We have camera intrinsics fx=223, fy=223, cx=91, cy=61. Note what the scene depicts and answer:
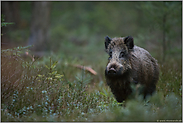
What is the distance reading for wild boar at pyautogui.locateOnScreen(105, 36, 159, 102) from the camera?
4.58 meters

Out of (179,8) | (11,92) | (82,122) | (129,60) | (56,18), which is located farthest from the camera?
(56,18)

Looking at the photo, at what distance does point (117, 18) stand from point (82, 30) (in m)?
3.79

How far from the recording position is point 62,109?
13.9ft

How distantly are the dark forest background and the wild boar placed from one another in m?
0.47

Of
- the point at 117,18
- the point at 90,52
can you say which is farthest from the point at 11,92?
the point at 117,18

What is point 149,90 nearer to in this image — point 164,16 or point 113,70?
point 113,70

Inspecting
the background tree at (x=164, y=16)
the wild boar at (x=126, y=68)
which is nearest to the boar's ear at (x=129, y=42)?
the wild boar at (x=126, y=68)

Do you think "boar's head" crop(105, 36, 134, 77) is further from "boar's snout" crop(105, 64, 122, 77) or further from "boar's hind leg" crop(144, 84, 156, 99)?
"boar's hind leg" crop(144, 84, 156, 99)

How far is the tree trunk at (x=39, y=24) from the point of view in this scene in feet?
44.1

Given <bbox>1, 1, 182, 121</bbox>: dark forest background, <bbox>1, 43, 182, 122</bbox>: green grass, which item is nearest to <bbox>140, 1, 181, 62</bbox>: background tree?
<bbox>1, 1, 182, 121</bbox>: dark forest background

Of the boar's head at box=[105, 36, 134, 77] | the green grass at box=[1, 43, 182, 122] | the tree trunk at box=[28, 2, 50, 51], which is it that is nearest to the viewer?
the green grass at box=[1, 43, 182, 122]

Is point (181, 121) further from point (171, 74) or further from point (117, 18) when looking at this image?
point (117, 18)

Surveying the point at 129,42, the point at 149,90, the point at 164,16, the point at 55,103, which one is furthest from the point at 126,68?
the point at 164,16

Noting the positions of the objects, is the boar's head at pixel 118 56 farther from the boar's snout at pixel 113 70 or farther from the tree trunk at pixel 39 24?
the tree trunk at pixel 39 24
